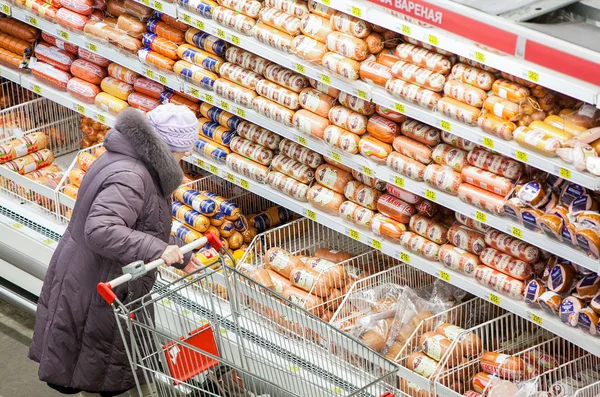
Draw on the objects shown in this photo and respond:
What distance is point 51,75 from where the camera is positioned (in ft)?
21.8

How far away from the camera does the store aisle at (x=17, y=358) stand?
570 centimetres

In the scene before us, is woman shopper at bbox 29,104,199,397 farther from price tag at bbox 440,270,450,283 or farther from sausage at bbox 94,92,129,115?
sausage at bbox 94,92,129,115

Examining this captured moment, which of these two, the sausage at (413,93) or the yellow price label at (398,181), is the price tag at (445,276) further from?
the sausage at (413,93)

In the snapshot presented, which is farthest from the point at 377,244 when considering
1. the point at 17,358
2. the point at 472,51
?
the point at 17,358

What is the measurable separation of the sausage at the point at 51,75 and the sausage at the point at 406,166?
2.44 m

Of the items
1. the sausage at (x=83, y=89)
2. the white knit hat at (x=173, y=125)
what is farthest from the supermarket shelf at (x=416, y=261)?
the white knit hat at (x=173, y=125)

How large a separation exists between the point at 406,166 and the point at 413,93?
375mm

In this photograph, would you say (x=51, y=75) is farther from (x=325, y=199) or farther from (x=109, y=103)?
(x=325, y=199)

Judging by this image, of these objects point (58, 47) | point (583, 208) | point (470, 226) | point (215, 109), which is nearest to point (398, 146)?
point (470, 226)

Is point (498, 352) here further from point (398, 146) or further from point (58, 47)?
point (58, 47)

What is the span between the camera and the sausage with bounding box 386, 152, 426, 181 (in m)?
4.93

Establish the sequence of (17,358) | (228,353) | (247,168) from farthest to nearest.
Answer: (17,358) → (247,168) → (228,353)

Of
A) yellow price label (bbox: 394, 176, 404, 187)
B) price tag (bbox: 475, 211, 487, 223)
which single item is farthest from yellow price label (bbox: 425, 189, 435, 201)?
price tag (bbox: 475, 211, 487, 223)

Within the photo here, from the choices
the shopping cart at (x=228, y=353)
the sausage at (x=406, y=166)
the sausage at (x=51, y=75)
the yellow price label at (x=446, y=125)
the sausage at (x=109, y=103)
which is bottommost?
the shopping cart at (x=228, y=353)
